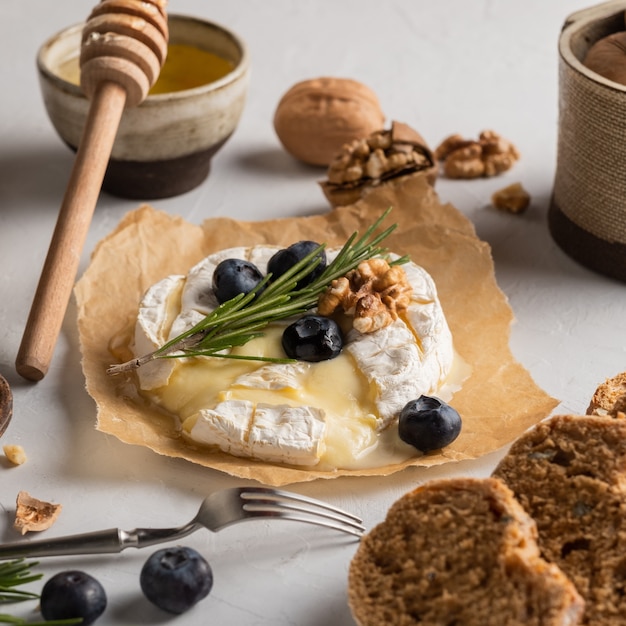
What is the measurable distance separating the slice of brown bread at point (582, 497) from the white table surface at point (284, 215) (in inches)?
12.2

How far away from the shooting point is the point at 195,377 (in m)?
2.23

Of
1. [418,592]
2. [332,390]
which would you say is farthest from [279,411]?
[418,592]

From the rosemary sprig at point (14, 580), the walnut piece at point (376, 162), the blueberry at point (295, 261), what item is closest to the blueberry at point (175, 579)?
the rosemary sprig at point (14, 580)

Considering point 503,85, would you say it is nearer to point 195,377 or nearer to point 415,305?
point 415,305

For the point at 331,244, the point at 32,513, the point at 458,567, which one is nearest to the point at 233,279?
the point at 331,244

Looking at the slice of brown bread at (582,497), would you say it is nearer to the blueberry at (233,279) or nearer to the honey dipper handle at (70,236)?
the blueberry at (233,279)

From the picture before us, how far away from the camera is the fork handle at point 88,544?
72.1 inches

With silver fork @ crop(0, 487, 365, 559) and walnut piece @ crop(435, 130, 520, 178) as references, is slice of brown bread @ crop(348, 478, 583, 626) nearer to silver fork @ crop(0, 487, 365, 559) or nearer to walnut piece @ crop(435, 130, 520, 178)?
silver fork @ crop(0, 487, 365, 559)

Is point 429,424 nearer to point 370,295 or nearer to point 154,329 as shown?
point 370,295

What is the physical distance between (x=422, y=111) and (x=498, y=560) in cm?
225

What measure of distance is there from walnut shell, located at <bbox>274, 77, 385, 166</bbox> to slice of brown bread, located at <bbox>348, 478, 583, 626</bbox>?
1.64 metres

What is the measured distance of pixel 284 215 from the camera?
10.1 feet

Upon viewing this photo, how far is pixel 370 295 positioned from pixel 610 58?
913mm

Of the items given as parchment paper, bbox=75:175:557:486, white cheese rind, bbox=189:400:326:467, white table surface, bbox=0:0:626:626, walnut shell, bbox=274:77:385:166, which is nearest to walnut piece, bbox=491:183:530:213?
white table surface, bbox=0:0:626:626
